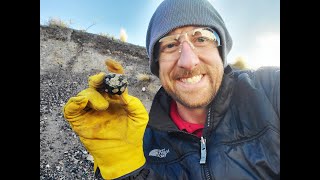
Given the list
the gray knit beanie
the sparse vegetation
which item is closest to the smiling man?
the gray knit beanie

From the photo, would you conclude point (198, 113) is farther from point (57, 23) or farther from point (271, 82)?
point (57, 23)

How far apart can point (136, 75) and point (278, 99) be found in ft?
2.61

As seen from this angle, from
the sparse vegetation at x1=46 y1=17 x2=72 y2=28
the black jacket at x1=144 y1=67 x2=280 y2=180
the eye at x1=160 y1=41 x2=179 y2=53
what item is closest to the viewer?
the black jacket at x1=144 y1=67 x2=280 y2=180

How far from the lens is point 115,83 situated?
209 cm

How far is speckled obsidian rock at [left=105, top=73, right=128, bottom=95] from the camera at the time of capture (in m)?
2.09

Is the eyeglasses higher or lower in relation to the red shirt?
higher

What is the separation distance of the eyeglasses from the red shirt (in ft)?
1.11

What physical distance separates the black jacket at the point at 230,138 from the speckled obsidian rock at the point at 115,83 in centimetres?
28

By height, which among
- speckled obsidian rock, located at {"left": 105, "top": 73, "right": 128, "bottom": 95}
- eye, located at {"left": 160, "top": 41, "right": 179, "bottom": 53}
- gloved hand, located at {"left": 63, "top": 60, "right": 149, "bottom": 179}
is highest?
eye, located at {"left": 160, "top": 41, "right": 179, "bottom": 53}

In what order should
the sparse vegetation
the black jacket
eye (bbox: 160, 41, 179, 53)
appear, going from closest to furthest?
1. the black jacket
2. eye (bbox: 160, 41, 179, 53)
3. the sparse vegetation

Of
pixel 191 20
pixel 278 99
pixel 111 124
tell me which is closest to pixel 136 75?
pixel 111 124

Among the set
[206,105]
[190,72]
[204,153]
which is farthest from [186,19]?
[204,153]

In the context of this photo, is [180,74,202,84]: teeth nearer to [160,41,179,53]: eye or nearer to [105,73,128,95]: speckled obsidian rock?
[160,41,179,53]: eye
